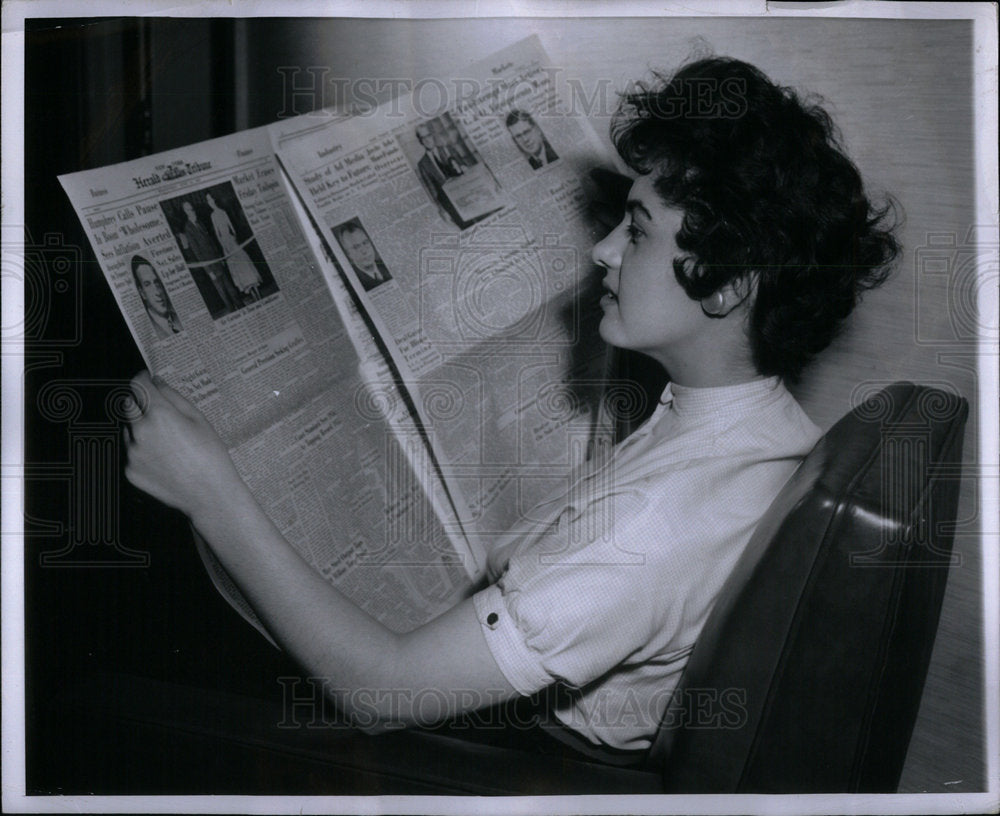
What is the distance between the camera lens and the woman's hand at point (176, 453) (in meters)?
0.85

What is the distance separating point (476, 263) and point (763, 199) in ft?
0.98

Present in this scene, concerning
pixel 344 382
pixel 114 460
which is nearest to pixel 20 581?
pixel 114 460

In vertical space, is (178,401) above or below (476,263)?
below

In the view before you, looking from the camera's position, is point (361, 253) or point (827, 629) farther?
point (361, 253)

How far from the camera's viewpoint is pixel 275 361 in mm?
888

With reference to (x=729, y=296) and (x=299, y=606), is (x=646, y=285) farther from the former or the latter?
(x=299, y=606)

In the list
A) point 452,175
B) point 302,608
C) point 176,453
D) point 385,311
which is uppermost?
point 452,175

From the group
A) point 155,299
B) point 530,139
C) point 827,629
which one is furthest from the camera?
point 530,139

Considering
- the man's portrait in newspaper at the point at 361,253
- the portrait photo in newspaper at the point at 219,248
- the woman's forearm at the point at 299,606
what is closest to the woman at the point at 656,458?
the woman's forearm at the point at 299,606

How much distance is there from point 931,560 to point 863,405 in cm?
17

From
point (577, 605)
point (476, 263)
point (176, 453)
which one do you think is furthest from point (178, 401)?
point (577, 605)

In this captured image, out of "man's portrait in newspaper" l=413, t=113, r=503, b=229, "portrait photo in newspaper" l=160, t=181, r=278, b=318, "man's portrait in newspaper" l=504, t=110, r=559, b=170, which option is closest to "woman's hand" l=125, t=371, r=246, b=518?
"portrait photo in newspaper" l=160, t=181, r=278, b=318

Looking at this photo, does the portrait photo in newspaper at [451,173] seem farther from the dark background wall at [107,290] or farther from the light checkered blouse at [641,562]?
the light checkered blouse at [641,562]

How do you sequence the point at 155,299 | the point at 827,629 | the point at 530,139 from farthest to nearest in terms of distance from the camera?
the point at 530,139, the point at 155,299, the point at 827,629
